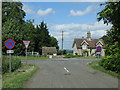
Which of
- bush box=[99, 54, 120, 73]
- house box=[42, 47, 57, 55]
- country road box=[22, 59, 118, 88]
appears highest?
house box=[42, 47, 57, 55]

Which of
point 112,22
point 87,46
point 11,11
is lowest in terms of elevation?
point 112,22

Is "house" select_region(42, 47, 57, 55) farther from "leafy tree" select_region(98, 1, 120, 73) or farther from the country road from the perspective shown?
the country road

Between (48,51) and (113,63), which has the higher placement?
(48,51)

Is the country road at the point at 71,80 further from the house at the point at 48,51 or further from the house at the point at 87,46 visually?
the house at the point at 48,51

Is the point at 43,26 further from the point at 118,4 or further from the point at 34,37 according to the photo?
the point at 118,4

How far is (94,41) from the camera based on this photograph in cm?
7281

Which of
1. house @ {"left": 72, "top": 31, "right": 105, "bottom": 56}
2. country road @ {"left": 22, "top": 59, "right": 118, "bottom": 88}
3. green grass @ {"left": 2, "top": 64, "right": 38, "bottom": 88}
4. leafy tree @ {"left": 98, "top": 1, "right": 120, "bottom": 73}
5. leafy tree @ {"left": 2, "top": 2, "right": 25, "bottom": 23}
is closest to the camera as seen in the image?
green grass @ {"left": 2, "top": 64, "right": 38, "bottom": 88}

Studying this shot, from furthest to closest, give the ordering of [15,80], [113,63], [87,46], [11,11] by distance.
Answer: [87,46]
[11,11]
[113,63]
[15,80]

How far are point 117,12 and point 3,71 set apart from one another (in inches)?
381

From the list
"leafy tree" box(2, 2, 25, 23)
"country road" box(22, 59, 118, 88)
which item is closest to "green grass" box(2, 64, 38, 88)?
"country road" box(22, 59, 118, 88)

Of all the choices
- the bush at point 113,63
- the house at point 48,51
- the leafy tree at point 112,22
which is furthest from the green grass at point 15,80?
the house at point 48,51

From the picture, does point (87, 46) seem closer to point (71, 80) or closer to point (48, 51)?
point (48, 51)

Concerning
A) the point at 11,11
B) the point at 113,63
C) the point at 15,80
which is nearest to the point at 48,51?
the point at 11,11

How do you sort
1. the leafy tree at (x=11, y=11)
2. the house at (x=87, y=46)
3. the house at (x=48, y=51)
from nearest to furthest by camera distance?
the leafy tree at (x=11, y=11) < the house at (x=87, y=46) < the house at (x=48, y=51)
